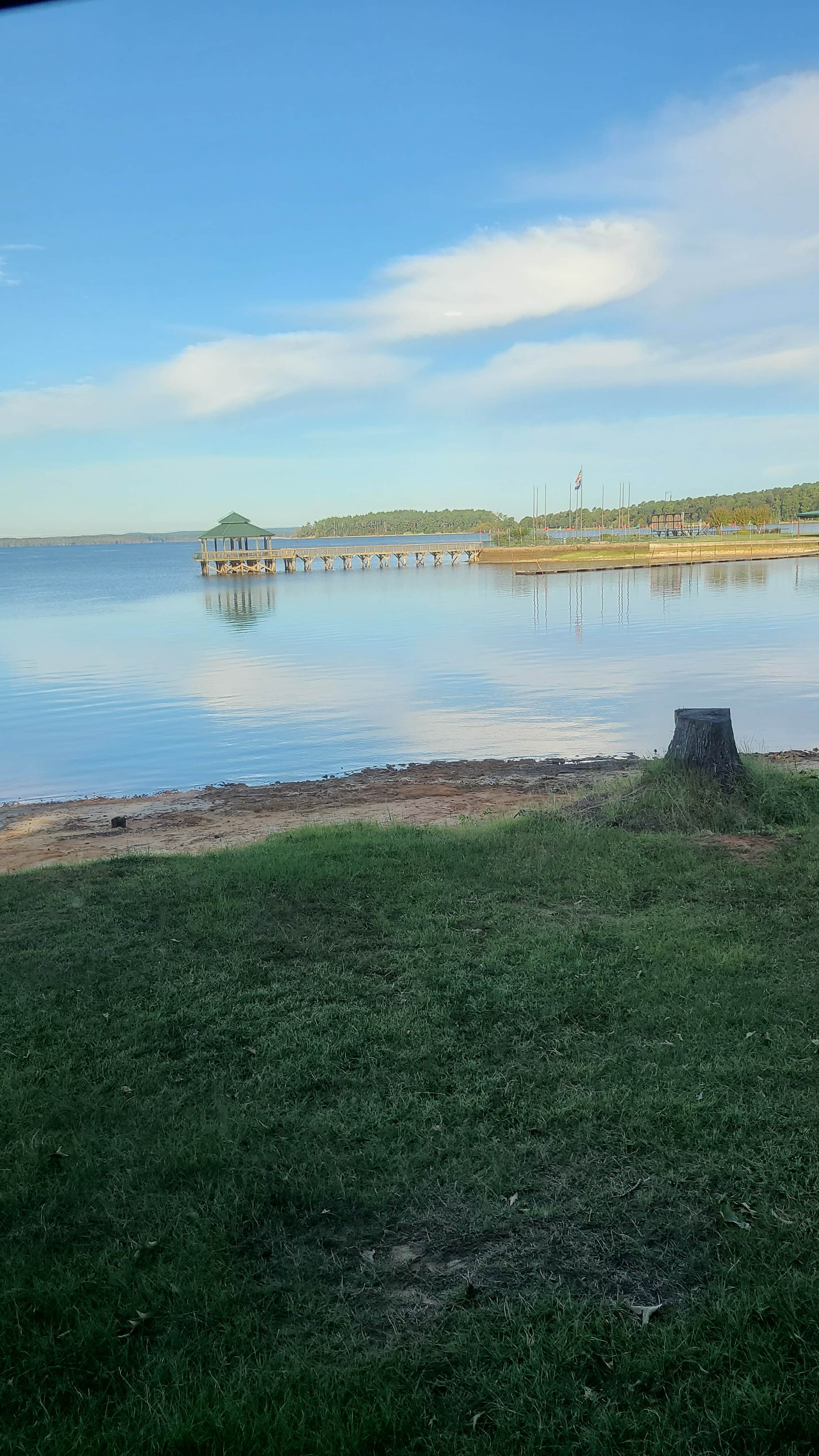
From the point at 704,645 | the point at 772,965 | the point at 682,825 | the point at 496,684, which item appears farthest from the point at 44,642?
the point at 772,965

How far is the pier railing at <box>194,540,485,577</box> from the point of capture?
90.4m

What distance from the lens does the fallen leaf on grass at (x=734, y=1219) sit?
2859mm

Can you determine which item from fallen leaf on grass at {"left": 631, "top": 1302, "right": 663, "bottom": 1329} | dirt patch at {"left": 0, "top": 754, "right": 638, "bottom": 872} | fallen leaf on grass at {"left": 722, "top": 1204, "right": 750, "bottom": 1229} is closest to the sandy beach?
dirt patch at {"left": 0, "top": 754, "right": 638, "bottom": 872}

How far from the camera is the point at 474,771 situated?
13.4 m

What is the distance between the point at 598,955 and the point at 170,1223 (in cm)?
258

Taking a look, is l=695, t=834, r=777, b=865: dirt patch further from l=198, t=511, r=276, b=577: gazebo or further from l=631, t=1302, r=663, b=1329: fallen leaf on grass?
l=198, t=511, r=276, b=577: gazebo

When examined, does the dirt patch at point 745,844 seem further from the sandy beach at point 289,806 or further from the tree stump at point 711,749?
the sandy beach at point 289,806

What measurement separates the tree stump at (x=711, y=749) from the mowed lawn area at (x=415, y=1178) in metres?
2.20

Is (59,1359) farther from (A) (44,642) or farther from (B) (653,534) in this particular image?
(B) (653,534)

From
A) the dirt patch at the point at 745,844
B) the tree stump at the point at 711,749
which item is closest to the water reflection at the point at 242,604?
the tree stump at the point at 711,749

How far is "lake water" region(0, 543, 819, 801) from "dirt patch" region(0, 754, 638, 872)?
1.09 meters

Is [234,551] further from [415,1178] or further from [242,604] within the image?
[415,1178]

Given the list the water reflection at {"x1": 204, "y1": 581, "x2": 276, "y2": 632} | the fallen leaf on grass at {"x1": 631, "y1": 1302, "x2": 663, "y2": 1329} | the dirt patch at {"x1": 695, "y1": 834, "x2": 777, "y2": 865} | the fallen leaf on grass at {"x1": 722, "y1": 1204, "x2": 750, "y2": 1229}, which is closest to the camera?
the fallen leaf on grass at {"x1": 631, "y1": 1302, "x2": 663, "y2": 1329}

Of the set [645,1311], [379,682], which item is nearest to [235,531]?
[379,682]
